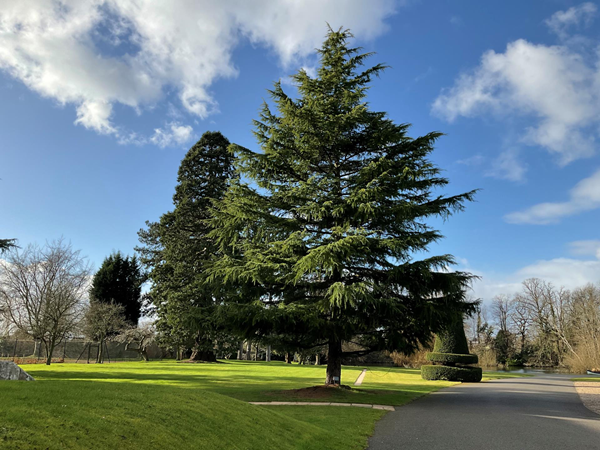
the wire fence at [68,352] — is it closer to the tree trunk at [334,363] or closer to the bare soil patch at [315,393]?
the bare soil patch at [315,393]

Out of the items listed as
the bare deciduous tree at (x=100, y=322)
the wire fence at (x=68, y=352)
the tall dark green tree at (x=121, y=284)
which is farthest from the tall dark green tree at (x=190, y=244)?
the tall dark green tree at (x=121, y=284)

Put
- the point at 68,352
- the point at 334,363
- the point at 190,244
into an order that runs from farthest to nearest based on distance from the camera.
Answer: the point at 68,352, the point at 190,244, the point at 334,363

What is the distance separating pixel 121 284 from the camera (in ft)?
155

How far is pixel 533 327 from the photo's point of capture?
5069 centimetres

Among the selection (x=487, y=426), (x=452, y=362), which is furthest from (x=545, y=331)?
(x=487, y=426)

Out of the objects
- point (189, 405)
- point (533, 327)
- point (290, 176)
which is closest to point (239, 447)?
point (189, 405)

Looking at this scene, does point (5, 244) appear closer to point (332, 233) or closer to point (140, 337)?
point (332, 233)

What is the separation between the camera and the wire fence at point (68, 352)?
106 ft

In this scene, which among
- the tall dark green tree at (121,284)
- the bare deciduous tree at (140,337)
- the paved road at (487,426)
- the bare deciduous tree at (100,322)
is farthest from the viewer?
the tall dark green tree at (121,284)

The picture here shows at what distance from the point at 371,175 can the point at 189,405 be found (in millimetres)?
9988

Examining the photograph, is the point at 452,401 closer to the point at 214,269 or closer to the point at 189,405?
the point at 214,269

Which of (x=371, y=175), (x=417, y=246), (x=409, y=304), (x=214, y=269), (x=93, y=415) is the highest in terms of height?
(x=371, y=175)

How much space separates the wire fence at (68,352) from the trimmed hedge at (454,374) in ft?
84.7

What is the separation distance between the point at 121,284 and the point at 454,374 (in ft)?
125
